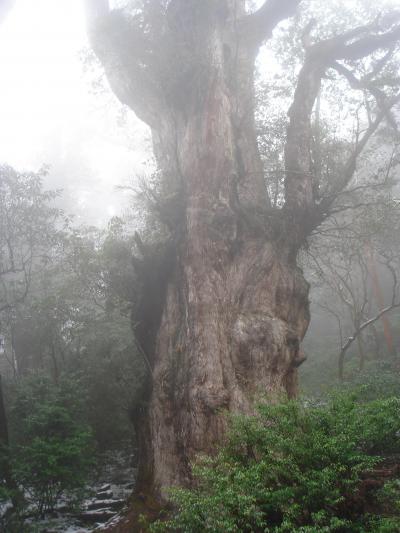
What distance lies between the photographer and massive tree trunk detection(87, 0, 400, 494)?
6.38 m

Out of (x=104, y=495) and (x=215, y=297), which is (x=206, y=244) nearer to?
(x=215, y=297)

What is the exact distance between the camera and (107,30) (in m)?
10.0

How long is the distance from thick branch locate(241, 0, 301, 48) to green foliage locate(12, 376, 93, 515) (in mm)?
9057

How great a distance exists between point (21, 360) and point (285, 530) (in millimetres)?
14500

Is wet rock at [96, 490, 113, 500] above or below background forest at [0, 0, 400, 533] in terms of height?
below

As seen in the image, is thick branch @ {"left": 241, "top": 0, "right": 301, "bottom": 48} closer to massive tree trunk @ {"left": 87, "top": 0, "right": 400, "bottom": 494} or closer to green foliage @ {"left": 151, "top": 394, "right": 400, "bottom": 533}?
massive tree trunk @ {"left": 87, "top": 0, "right": 400, "bottom": 494}

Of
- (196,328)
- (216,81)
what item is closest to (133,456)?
(196,328)

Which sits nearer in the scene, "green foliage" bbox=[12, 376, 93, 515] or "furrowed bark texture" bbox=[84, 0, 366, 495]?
"furrowed bark texture" bbox=[84, 0, 366, 495]

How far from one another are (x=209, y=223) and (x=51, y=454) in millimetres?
4302

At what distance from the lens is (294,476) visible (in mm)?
3760

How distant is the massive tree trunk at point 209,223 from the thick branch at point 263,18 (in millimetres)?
25

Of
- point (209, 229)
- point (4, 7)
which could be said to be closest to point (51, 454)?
point (209, 229)

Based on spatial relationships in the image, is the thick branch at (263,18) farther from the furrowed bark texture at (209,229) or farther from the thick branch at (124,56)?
the thick branch at (124,56)

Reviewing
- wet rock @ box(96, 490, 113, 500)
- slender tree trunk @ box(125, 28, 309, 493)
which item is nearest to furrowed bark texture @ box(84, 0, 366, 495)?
slender tree trunk @ box(125, 28, 309, 493)
